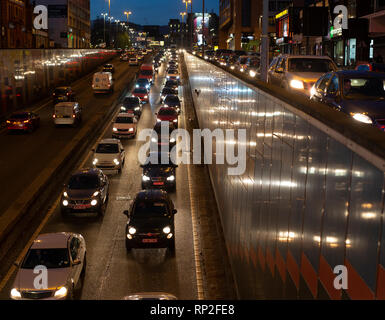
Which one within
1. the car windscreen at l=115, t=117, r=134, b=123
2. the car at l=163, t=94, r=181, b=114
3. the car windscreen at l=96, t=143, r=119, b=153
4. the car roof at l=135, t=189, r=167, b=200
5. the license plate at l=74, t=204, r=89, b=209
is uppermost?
the car at l=163, t=94, r=181, b=114

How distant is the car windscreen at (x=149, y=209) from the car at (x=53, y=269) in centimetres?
375

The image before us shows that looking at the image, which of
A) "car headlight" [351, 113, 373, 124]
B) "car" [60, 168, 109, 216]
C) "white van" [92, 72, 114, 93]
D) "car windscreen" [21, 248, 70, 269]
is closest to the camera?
"car headlight" [351, 113, 373, 124]

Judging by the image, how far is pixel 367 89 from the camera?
41.0ft

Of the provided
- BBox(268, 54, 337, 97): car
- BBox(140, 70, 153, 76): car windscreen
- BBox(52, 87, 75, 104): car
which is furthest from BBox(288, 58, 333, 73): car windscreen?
BBox(140, 70, 153, 76): car windscreen

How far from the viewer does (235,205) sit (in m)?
14.6

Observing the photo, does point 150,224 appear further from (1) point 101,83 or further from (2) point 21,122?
(1) point 101,83

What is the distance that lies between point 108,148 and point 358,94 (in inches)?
873

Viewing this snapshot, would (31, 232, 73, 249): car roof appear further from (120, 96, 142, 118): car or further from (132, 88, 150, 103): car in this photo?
(132, 88, 150, 103): car

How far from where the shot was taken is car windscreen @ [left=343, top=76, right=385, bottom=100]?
12.2m

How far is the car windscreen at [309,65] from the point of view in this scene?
66.8ft

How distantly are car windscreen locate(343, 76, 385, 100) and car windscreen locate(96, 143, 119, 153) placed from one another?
21.6 metres

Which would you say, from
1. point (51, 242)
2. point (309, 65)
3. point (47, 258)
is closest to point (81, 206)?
point (51, 242)

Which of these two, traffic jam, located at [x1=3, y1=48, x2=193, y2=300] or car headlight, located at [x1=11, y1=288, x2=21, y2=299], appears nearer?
car headlight, located at [x1=11, y1=288, x2=21, y2=299]
